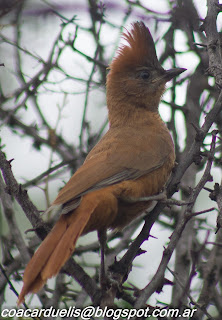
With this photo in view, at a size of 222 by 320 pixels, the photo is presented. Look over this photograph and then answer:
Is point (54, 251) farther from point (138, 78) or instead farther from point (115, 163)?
point (138, 78)

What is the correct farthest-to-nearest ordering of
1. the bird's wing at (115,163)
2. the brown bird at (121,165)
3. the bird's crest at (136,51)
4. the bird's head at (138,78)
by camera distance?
the bird's head at (138,78) → the bird's crest at (136,51) → the bird's wing at (115,163) → the brown bird at (121,165)

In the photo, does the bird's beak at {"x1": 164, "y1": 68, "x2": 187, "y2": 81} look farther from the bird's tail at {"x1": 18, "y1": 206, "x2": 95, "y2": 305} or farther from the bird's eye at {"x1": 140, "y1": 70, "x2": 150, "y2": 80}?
the bird's tail at {"x1": 18, "y1": 206, "x2": 95, "y2": 305}

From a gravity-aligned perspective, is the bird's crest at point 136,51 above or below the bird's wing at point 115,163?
above

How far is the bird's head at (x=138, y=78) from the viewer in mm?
5441

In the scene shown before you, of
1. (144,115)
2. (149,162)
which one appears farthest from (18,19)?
(149,162)

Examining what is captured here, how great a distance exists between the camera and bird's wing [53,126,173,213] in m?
4.12

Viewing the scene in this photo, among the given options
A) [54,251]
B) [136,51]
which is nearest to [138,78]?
[136,51]

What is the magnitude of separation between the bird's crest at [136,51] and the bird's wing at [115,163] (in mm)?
818

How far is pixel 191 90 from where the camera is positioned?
5570mm

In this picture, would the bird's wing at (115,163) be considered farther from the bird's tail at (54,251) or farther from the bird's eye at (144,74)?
the bird's eye at (144,74)

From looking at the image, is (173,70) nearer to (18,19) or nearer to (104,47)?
(104,47)

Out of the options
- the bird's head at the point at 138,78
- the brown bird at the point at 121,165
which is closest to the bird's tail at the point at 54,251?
the brown bird at the point at 121,165

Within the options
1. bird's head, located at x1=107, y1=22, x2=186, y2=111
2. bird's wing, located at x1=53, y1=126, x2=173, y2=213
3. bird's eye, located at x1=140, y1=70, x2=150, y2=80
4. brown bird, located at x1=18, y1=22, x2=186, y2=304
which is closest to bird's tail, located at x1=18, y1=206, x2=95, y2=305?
brown bird, located at x1=18, y1=22, x2=186, y2=304

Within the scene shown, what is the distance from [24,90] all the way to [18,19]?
2.35 feet
